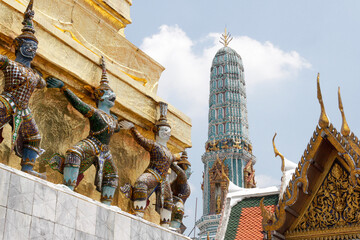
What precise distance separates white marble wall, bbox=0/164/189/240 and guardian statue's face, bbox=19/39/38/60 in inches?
41.4

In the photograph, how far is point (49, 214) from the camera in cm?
383

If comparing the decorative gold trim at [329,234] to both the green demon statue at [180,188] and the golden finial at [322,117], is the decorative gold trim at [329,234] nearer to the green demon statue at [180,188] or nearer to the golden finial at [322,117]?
the golden finial at [322,117]

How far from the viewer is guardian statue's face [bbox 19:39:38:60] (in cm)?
423

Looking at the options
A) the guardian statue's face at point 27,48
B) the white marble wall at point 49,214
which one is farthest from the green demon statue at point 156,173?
the guardian statue's face at point 27,48

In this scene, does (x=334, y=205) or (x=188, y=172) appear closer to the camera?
(x=188, y=172)

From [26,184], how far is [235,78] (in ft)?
118

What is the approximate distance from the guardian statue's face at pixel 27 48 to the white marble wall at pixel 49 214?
1.05 meters

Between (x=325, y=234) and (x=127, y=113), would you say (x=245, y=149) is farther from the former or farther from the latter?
(x=127, y=113)

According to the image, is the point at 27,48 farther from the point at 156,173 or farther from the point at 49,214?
the point at 156,173

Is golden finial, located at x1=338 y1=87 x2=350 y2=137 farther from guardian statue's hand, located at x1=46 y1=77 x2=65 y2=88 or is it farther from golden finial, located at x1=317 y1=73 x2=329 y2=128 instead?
guardian statue's hand, located at x1=46 y1=77 x2=65 y2=88

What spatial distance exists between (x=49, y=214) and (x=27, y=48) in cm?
139

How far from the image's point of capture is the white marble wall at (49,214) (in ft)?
11.7

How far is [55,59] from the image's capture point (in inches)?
187

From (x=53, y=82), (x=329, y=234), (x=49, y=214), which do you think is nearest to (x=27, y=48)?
(x=53, y=82)
